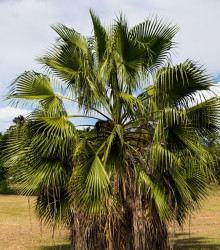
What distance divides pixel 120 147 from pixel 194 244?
5404 mm

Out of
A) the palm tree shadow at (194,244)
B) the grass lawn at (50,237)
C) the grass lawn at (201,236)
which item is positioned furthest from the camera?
the grass lawn at (50,237)

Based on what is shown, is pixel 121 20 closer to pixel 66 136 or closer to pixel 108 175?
pixel 66 136

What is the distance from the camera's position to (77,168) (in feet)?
24.7

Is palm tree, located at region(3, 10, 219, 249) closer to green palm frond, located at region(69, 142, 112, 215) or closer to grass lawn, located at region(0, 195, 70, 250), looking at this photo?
green palm frond, located at region(69, 142, 112, 215)

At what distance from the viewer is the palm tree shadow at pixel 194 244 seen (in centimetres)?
1098

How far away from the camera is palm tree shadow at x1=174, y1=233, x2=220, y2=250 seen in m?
11.0

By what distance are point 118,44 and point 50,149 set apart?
2.52 meters

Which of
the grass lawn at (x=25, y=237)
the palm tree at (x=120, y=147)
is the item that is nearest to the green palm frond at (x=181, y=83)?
the palm tree at (x=120, y=147)

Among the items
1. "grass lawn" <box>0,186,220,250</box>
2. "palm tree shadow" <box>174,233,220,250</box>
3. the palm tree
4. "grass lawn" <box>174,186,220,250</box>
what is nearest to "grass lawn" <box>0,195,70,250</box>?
"grass lawn" <box>0,186,220,250</box>

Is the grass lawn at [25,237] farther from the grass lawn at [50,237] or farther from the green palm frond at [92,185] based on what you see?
the green palm frond at [92,185]

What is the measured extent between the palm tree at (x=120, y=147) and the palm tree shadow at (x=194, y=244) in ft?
9.43

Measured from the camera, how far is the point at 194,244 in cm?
1163

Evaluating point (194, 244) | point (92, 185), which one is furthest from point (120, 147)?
point (194, 244)

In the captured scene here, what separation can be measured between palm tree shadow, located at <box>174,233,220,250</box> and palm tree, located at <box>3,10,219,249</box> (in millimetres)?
2875
